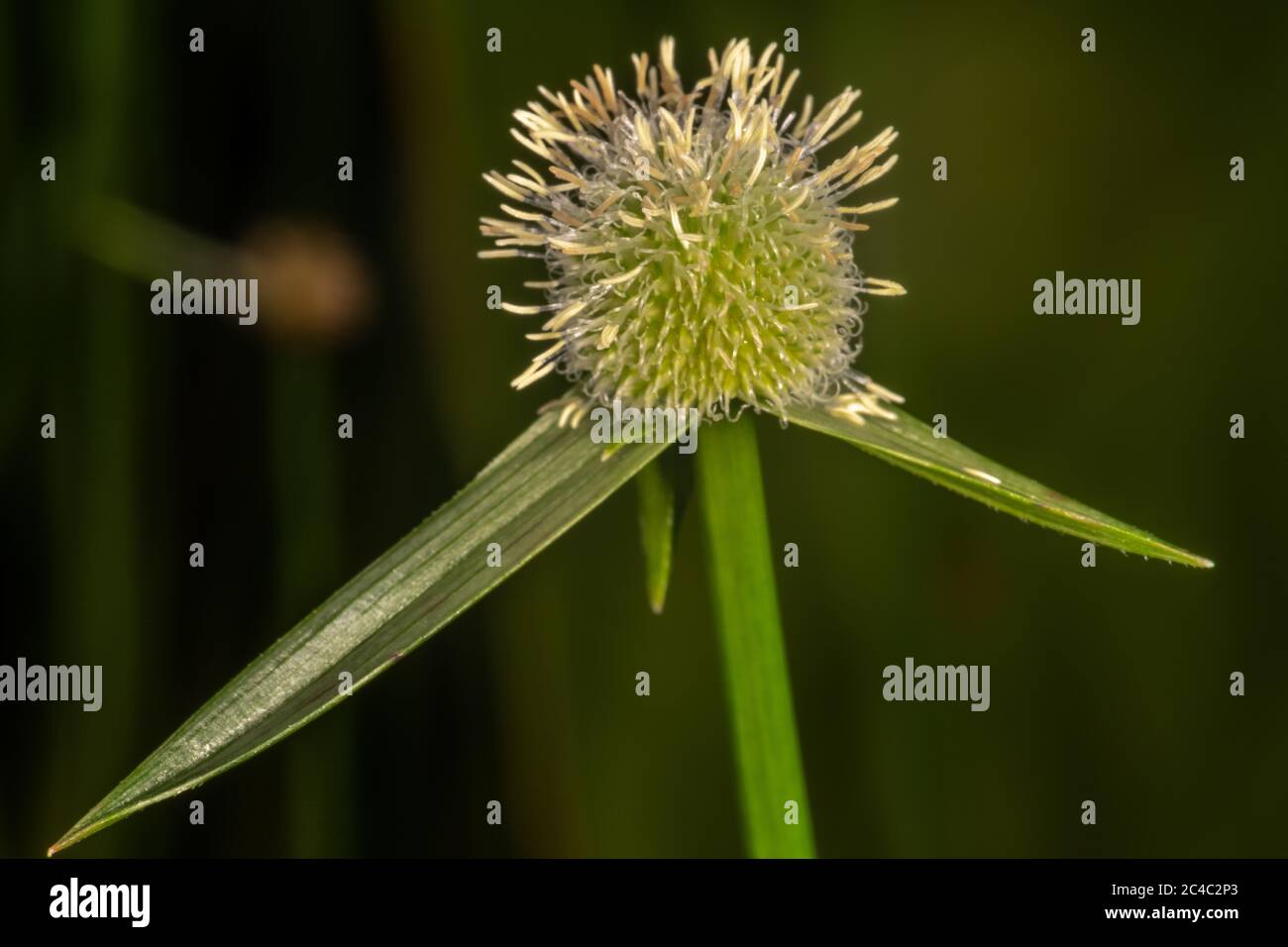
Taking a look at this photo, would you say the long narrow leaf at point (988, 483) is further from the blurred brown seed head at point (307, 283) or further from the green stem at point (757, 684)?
the blurred brown seed head at point (307, 283)

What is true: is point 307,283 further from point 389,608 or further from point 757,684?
point 757,684

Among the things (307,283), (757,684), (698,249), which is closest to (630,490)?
(307,283)

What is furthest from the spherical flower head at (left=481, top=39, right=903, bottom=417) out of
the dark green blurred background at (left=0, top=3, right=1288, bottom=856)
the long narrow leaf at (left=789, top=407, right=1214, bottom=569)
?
the dark green blurred background at (left=0, top=3, right=1288, bottom=856)

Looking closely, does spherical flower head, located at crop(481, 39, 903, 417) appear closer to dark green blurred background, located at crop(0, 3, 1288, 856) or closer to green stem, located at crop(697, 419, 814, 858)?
green stem, located at crop(697, 419, 814, 858)

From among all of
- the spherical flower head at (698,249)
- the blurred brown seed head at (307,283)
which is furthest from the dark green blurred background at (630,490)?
the spherical flower head at (698,249)

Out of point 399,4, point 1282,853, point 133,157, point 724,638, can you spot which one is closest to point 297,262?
point 133,157
